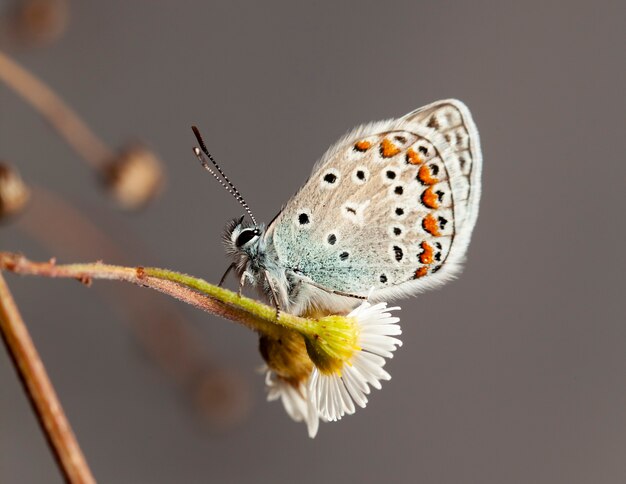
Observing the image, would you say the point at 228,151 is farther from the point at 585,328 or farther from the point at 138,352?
the point at 585,328

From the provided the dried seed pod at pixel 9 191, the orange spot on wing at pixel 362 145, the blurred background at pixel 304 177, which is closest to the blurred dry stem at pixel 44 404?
the dried seed pod at pixel 9 191

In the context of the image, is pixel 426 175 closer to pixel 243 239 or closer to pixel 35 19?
pixel 243 239

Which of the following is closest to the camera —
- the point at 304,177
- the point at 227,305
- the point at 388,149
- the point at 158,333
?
the point at 227,305

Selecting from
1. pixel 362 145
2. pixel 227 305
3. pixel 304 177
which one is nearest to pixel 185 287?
pixel 227 305

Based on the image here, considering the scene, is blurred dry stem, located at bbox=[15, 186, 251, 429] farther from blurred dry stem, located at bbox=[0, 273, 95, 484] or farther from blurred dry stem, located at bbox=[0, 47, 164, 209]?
blurred dry stem, located at bbox=[0, 273, 95, 484]

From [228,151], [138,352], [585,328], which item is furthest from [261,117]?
[585,328]

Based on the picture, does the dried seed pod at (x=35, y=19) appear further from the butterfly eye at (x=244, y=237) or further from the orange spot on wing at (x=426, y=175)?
the orange spot on wing at (x=426, y=175)

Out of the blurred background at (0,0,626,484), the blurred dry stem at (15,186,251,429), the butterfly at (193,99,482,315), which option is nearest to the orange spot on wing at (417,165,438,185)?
the butterfly at (193,99,482,315)
